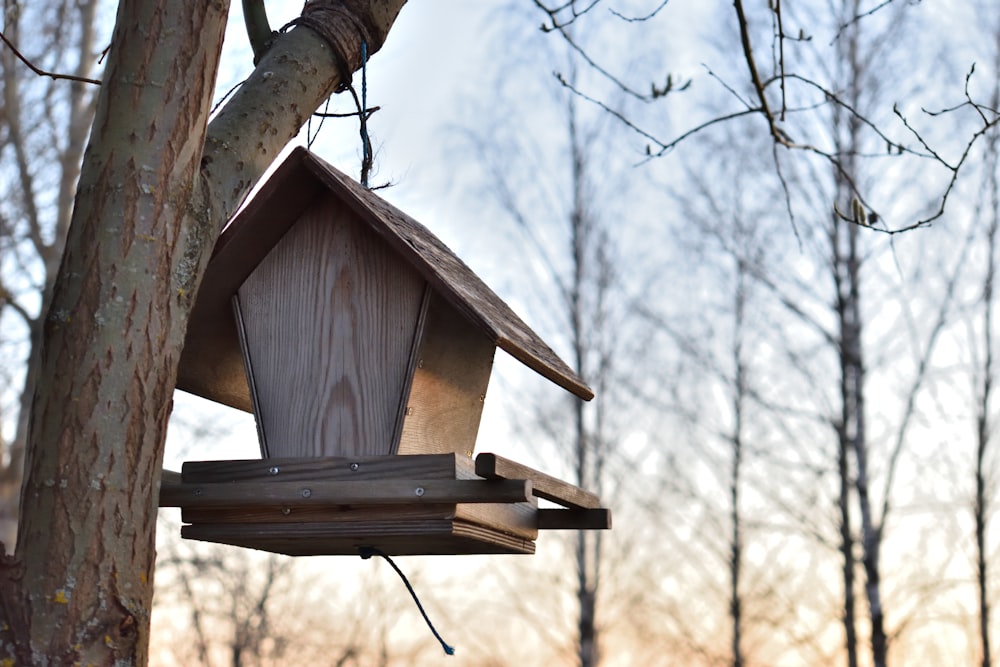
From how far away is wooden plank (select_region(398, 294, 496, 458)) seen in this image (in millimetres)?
2416

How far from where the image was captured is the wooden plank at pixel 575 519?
2.64m

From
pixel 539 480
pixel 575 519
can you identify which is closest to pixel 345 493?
pixel 539 480

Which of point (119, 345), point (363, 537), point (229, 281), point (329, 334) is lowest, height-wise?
point (363, 537)

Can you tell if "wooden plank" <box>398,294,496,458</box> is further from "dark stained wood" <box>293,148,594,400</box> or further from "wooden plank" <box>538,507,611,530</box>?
"wooden plank" <box>538,507,611,530</box>

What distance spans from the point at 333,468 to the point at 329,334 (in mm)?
358

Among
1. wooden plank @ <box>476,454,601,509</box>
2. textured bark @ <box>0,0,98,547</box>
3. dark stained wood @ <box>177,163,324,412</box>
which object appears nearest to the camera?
wooden plank @ <box>476,454,601,509</box>

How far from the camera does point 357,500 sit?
7.20 feet

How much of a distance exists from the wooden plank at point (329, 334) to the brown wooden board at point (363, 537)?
0.17 m

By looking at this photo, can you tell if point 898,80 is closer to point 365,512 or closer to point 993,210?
point 993,210

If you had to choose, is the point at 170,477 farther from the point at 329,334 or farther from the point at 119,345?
the point at 119,345

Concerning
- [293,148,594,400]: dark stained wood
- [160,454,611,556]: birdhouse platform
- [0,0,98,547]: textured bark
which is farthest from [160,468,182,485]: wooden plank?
[0,0,98,547]: textured bark

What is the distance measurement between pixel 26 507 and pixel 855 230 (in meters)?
6.83

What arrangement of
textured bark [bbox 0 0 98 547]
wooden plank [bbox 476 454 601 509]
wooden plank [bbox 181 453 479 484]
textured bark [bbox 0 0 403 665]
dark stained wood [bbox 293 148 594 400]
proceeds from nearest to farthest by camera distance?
textured bark [bbox 0 0 403 665] < wooden plank [bbox 476 454 601 509] < wooden plank [bbox 181 453 479 484] < dark stained wood [bbox 293 148 594 400] < textured bark [bbox 0 0 98 547]

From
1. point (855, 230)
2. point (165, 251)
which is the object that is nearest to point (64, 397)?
point (165, 251)
